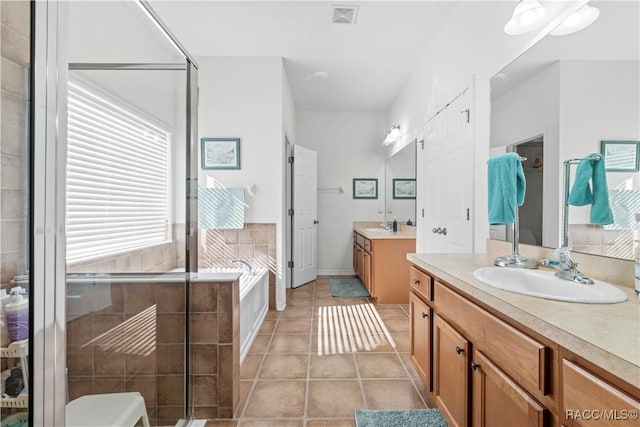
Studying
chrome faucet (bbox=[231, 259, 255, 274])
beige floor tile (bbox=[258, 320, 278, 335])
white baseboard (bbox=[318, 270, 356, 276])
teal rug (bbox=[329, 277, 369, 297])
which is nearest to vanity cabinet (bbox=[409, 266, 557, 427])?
beige floor tile (bbox=[258, 320, 278, 335])

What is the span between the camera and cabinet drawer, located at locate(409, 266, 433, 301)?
5.24ft

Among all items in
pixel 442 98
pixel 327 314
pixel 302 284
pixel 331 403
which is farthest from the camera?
pixel 302 284

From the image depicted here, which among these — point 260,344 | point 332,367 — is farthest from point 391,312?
point 260,344

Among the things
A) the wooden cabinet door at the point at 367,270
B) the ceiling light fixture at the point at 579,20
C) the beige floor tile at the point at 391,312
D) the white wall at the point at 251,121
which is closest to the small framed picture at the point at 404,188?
the wooden cabinet door at the point at 367,270

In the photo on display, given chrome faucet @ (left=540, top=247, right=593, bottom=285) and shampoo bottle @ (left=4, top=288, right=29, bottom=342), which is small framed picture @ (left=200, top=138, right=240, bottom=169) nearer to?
shampoo bottle @ (left=4, top=288, right=29, bottom=342)

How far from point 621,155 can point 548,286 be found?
0.54m

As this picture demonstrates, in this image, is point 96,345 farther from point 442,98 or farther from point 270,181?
point 442,98

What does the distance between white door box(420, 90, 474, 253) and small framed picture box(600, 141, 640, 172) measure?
3.22ft

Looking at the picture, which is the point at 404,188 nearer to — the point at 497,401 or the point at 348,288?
the point at 348,288

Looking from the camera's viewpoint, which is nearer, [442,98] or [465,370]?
[465,370]

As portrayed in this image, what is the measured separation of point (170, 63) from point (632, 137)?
200cm

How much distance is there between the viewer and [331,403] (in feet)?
5.77

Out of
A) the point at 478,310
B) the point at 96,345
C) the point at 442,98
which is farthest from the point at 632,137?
the point at 96,345

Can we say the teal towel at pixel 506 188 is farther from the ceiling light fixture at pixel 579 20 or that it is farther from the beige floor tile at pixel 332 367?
the beige floor tile at pixel 332 367
